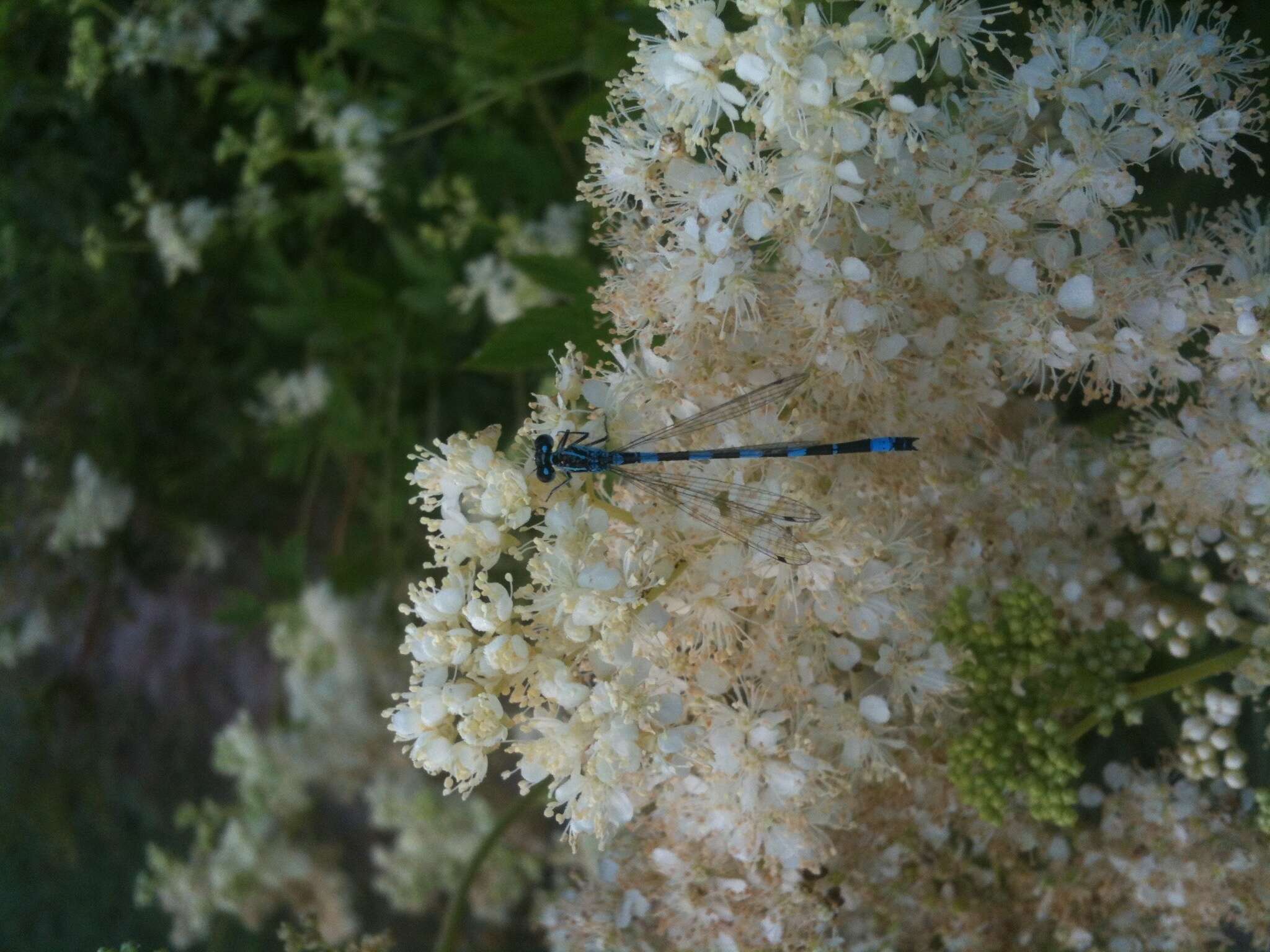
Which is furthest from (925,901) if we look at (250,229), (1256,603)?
(250,229)

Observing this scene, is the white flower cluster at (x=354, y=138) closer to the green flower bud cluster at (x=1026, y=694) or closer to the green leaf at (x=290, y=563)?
the green leaf at (x=290, y=563)

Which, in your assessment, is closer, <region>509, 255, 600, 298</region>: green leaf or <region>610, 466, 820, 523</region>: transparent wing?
<region>610, 466, 820, 523</region>: transparent wing

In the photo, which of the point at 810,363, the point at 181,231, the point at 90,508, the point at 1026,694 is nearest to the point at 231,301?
the point at 181,231

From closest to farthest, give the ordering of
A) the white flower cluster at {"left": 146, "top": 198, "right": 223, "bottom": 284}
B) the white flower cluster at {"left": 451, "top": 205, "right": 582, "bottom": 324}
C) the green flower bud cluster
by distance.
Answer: the green flower bud cluster → the white flower cluster at {"left": 451, "top": 205, "right": 582, "bottom": 324} → the white flower cluster at {"left": 146, "top": 198, "right": 223, "bottom": 284}

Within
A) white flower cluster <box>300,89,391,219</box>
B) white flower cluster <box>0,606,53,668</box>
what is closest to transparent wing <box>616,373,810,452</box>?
white flower cluster <box>300,89,391,219</box>

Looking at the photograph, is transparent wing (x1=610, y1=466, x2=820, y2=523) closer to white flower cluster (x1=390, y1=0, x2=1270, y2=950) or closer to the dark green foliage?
white flower cluster (x1=390, y1=0, x2=1270, y2=950)

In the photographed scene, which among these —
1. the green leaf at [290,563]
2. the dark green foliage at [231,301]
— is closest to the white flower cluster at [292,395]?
the dark green foliage at [231,301]

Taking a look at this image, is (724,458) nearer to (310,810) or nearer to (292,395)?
(292,395)
